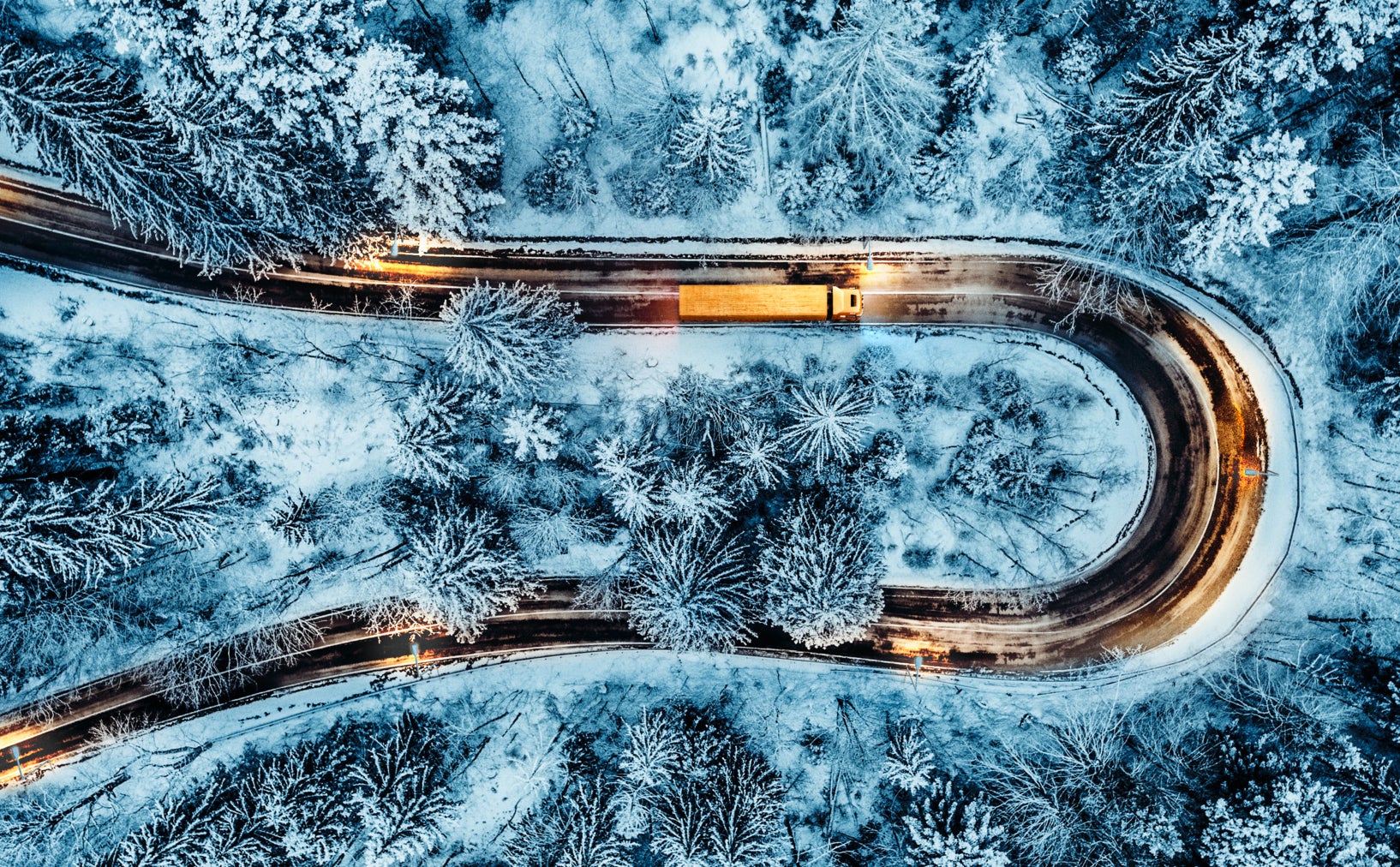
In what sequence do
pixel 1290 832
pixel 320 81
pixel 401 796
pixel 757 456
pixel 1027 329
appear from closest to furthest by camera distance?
pixel 320 81 < pixel 1290 832 < pixel 757 456 < pixel 401 796 < pixel 1027 329

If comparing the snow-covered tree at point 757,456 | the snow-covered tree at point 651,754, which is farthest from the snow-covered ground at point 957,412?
the snow-covered tree at point 651,754

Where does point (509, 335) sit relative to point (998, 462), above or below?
above

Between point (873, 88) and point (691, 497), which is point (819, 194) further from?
point (691, 497)

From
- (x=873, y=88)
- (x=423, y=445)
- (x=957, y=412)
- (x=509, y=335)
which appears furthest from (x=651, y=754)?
(x=873, y=88)

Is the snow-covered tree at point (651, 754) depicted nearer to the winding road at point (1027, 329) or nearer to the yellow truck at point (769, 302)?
the winding road at point (1027, 329)

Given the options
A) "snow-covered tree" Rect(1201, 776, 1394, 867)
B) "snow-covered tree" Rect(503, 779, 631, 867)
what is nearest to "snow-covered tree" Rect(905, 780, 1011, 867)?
"snow-covered tree" Rect(1201, 776, 1394, 867)

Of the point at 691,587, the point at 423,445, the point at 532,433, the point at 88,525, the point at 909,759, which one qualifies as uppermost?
the point at 532,433
